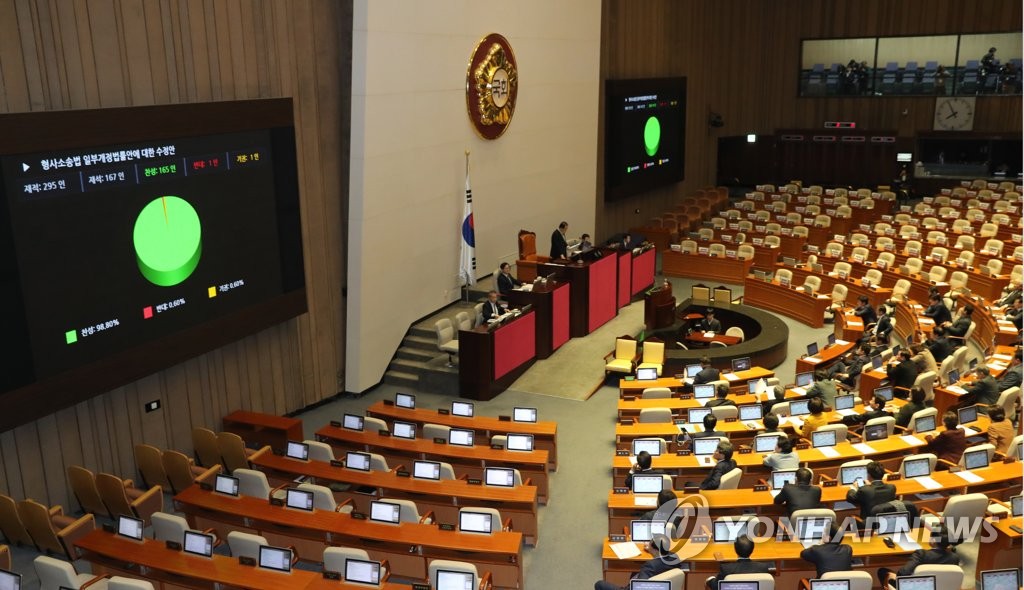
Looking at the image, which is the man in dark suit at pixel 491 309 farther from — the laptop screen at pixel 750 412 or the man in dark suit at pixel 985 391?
the man in dark suit at pixel 985 391

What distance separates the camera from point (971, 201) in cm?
2331

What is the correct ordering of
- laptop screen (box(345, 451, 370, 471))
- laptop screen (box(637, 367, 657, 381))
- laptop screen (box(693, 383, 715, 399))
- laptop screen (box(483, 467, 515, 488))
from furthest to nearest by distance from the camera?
laptop screen (box(637, 367, 657, 381)) → laptop screen (box(693, 383, 715, 399)) → laptop screen (box(345, 451, 370, 471)) → laptop screen (box(483, 467, 515, 488))

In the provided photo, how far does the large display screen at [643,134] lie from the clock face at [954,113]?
823 cm

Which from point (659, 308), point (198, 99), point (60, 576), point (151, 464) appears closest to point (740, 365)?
point (659, 308)

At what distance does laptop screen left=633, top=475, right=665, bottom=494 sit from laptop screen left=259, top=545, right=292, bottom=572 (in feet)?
11.4

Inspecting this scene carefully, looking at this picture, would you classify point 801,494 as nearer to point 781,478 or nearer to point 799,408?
point 781,478

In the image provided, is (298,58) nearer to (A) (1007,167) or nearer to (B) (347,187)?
(B) (347,187)

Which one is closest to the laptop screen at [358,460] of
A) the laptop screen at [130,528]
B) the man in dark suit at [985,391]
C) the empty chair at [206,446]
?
the empty chair at [206,446]

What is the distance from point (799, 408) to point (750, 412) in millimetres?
697

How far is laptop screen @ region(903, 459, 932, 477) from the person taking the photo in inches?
369

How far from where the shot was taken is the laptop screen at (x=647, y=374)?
13.7 meters

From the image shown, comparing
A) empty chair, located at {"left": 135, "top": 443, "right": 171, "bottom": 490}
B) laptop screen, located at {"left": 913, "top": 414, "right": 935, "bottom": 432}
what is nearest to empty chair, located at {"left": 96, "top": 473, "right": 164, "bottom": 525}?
empty chair, located at {"left": 135, "top": 443, "right": 171, "bottom": 490}

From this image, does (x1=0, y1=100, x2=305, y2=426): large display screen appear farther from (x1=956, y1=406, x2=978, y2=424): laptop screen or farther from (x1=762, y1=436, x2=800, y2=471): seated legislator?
(x1=956, y1=406, x2=978, y2=424): laptop screen

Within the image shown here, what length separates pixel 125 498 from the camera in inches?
390
